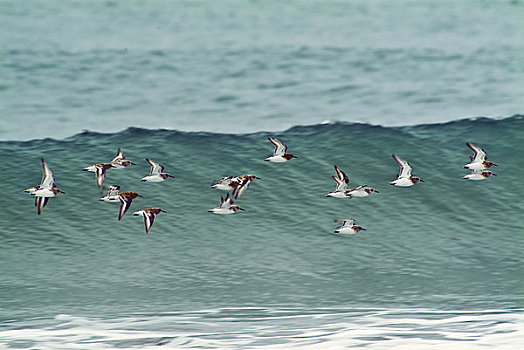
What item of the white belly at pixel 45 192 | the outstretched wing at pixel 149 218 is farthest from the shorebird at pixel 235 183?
the white belly at pixel 45 192

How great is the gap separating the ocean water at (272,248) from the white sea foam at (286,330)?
42 millimetres

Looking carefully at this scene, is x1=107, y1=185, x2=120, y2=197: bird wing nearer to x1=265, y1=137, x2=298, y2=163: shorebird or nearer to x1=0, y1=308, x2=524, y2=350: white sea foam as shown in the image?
x1=0, y1=308, x2=524, y2=350: white sea foam

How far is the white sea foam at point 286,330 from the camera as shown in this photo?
34.9ft

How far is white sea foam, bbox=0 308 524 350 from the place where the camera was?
10.6 m

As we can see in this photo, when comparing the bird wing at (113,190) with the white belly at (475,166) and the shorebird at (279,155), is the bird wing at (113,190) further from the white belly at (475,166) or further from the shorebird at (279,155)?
the white belly at (475,166)

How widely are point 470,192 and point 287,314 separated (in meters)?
7.51

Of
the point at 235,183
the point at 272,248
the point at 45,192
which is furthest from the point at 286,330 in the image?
the point at 272,248

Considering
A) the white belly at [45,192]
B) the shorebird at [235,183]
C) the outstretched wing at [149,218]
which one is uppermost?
the shorebird at [235,183]

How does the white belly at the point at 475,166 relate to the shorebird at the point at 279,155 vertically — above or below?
above

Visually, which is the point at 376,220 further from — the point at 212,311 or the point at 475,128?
the point at 212,311

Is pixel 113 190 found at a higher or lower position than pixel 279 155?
higher

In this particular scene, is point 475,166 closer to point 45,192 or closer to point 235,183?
point 235,183

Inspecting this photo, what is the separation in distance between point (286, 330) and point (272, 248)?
5.54 m

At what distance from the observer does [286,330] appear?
37.7 feet
